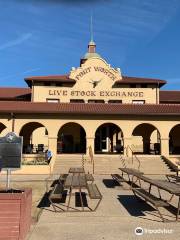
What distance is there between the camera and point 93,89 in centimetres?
3228

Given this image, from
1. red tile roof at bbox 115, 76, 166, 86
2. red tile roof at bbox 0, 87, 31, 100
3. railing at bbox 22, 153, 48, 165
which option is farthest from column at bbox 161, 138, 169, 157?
red tile roof at bbox 0, 87, 31, 100

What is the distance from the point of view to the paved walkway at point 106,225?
269 inches

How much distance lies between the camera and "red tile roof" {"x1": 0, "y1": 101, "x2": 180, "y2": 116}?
79.0ft

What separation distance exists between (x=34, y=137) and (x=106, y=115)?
12.3 metres

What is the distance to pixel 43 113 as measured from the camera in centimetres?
2431

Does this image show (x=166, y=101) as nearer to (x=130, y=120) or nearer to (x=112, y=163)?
(x=130, y=120)

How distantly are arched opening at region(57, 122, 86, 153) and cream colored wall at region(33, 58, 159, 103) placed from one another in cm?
328

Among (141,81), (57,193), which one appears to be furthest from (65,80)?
(57,193)

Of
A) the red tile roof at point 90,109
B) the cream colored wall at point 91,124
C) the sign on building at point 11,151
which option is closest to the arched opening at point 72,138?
the red tile roof at point 90,109

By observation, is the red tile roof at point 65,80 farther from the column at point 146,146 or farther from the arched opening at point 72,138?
the column at point 146,146

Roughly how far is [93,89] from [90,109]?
7664 mm

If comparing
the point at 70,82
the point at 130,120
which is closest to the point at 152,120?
the point at 130,120

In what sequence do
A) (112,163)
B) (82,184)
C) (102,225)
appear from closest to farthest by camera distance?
(102,225), (82,184), (112,163)

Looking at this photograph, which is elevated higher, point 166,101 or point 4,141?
point 166,101
